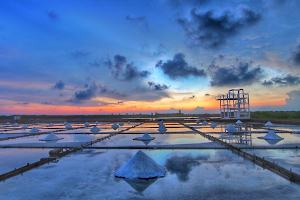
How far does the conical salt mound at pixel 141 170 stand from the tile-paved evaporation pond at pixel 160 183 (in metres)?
Result: 0.35

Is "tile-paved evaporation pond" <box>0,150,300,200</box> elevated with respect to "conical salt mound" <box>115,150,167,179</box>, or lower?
lower

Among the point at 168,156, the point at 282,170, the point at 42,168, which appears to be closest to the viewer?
the point at 282,170

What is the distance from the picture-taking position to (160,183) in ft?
28.9

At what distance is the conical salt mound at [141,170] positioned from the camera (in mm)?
9602

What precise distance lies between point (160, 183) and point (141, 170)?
1.33 meters

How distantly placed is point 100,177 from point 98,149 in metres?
7.84

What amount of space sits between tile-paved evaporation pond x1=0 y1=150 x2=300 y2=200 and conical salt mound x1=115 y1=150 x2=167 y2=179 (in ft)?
1.14

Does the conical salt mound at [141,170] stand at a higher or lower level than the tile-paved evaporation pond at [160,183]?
higher

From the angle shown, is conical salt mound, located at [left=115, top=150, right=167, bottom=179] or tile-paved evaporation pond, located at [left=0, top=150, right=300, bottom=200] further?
conical salt mound, located at [left=115, top=150, right=167, bottom=179]

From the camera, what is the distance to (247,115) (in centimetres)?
6231

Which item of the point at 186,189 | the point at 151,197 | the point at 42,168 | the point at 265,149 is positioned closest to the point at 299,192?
the point at 186,189

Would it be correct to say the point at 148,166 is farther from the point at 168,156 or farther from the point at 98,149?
the point at 98,149

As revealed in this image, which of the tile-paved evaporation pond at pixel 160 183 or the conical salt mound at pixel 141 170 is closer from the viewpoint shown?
the tile-paved evaporation pond at pixel 160 183

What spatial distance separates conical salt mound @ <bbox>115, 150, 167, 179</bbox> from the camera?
31.5ft
